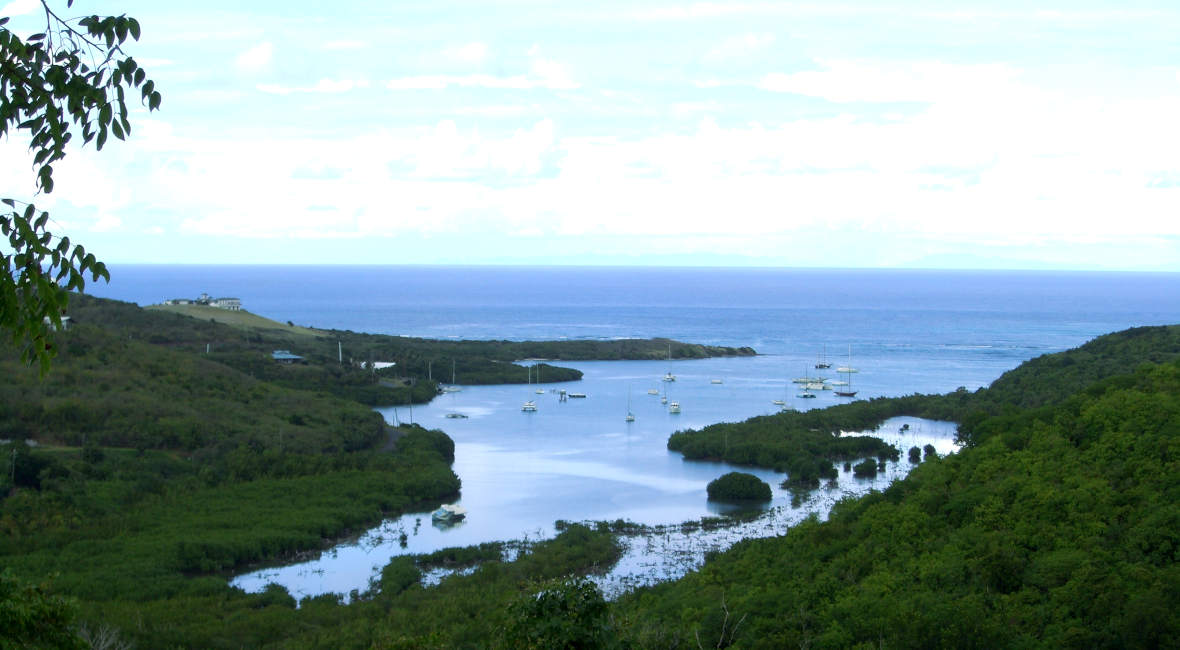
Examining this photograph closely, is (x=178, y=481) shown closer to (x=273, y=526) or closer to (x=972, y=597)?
(x=273, y=526)

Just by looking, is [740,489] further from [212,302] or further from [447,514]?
[212,302]

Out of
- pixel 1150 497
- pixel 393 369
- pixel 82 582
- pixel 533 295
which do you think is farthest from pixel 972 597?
pixel 533 295

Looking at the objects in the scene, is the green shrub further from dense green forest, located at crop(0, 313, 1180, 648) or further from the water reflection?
dense green forest, located at crop(0, 313, 1180, 648)

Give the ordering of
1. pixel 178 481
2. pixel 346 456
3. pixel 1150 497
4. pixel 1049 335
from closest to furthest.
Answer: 1. pixel 1150 497
2. pixel 178 481
3. pixel 346 456
4. pixel 1049 335

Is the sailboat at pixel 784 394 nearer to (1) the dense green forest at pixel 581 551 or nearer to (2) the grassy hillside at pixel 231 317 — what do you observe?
(1) the dense green forest at pixel 581 551

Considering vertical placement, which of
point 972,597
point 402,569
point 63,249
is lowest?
point 402,569

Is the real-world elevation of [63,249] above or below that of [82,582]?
above

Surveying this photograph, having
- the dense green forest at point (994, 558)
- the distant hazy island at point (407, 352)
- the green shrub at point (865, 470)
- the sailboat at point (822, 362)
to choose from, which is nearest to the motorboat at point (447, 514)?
the dense green forest at point (994, 558)

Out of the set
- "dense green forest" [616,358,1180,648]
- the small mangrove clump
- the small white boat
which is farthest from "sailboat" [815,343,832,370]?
"dense green forest" [616,358,1180,648]
